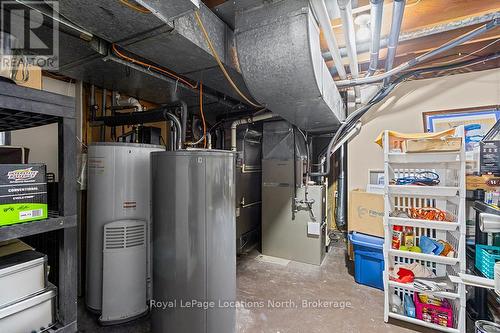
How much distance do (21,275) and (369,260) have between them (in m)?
3.06

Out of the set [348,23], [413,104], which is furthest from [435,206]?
[348,23]

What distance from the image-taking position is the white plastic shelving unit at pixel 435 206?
6.44 ft

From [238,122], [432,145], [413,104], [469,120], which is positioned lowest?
[432,145]

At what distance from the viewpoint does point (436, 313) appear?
204 centimetres

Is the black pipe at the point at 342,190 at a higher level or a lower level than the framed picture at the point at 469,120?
lower

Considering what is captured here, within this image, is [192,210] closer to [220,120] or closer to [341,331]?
[341,331]

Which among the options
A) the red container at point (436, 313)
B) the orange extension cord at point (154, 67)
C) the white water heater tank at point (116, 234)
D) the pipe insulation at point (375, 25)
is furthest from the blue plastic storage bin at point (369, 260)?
the orange extension cord at point (154, 67)

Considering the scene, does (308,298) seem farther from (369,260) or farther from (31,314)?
→ (31,314)

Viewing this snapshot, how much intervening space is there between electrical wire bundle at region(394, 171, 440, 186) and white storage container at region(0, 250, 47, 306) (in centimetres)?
260

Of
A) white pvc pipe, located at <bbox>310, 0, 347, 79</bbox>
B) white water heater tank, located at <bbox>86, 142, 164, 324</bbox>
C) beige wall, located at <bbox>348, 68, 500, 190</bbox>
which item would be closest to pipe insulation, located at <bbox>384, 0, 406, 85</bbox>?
white pvc pipe, located at <bbox>310, 0, 347, 79</bbox>

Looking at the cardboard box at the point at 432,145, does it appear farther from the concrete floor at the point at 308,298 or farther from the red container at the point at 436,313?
the concrete floor at the point at 308,298

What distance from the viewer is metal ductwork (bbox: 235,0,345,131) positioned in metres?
1.43

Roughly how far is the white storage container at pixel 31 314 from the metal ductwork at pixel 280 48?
1575mm

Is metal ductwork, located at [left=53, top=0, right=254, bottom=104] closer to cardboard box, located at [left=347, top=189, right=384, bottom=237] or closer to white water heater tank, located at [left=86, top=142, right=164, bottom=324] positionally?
white water heater tank, located at [left=86, top=142, right=164, bottom=324]
